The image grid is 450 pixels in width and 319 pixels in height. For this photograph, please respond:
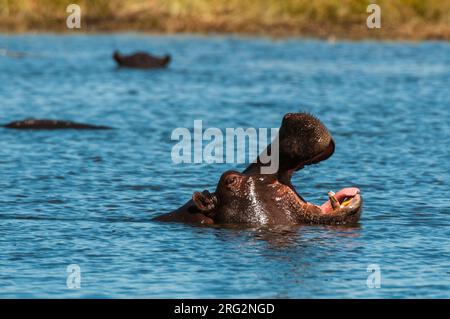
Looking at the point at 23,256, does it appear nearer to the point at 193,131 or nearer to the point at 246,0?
the point at 193,131

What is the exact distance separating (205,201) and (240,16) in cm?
3102

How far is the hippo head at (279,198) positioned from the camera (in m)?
10.9

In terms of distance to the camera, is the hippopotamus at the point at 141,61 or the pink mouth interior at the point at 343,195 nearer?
the pink mouth interior at the point at 343,195

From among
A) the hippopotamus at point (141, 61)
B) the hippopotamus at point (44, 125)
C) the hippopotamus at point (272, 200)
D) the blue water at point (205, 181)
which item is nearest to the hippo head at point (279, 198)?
the hippopotamus at point (272, 200)

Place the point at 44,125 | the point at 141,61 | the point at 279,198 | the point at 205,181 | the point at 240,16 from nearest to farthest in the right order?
1. the point at 279,198
2. the point at 205,181
3. the point at 44,125
4. the point at 141,61
5. the point at 240,16

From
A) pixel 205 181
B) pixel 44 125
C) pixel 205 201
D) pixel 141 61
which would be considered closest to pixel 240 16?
pixel 141 61

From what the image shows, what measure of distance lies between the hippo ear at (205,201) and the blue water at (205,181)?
22 centimetres

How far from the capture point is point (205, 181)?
15109mm

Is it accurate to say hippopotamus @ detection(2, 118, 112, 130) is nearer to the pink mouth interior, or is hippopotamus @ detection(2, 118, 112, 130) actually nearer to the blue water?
the blue water

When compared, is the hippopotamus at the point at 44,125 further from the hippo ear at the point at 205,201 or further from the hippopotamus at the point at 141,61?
the hippopotamus at the point at 141,61

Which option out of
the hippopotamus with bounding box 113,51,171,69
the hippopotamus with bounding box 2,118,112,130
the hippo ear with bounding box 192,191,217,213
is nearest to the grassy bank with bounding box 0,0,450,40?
the hippopotamus with bounding box 113,51,171,69

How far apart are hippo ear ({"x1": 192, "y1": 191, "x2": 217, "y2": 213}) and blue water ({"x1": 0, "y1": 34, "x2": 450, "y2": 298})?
223 millimetres

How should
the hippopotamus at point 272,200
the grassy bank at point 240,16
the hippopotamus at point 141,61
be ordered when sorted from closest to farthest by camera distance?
the hippopotamus at point 272,200 < the hippopotamus at point 141,61 < the grassy bank at point 240,16

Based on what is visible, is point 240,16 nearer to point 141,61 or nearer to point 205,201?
point 141,61
